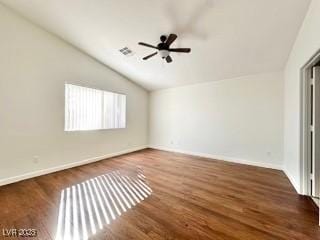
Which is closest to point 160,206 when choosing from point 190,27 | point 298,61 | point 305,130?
point 305,130

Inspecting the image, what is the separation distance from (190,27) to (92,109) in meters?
3.19

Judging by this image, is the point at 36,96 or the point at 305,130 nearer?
the point at 305,130

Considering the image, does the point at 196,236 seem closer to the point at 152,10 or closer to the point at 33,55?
the point at 152,10

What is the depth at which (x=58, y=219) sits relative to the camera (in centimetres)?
184

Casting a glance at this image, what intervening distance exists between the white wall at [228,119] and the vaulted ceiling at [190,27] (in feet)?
1.71

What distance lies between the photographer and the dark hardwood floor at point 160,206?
1.65m

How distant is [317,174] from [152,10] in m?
3.56

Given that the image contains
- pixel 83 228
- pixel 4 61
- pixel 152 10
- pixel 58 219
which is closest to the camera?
pixel 83 228

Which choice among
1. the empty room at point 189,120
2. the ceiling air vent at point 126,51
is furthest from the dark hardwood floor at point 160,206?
the ceiling air vent at point 126,51

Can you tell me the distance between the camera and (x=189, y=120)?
5.15 m

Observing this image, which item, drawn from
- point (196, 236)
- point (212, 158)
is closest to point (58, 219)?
point (196, 236)

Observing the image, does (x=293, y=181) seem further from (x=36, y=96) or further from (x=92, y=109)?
(x=36, y=96)

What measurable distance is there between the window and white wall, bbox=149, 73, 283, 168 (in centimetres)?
162

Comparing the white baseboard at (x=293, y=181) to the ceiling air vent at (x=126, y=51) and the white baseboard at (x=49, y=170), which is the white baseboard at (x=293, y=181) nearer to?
the ceiling air vent at (x=126, y=51)
